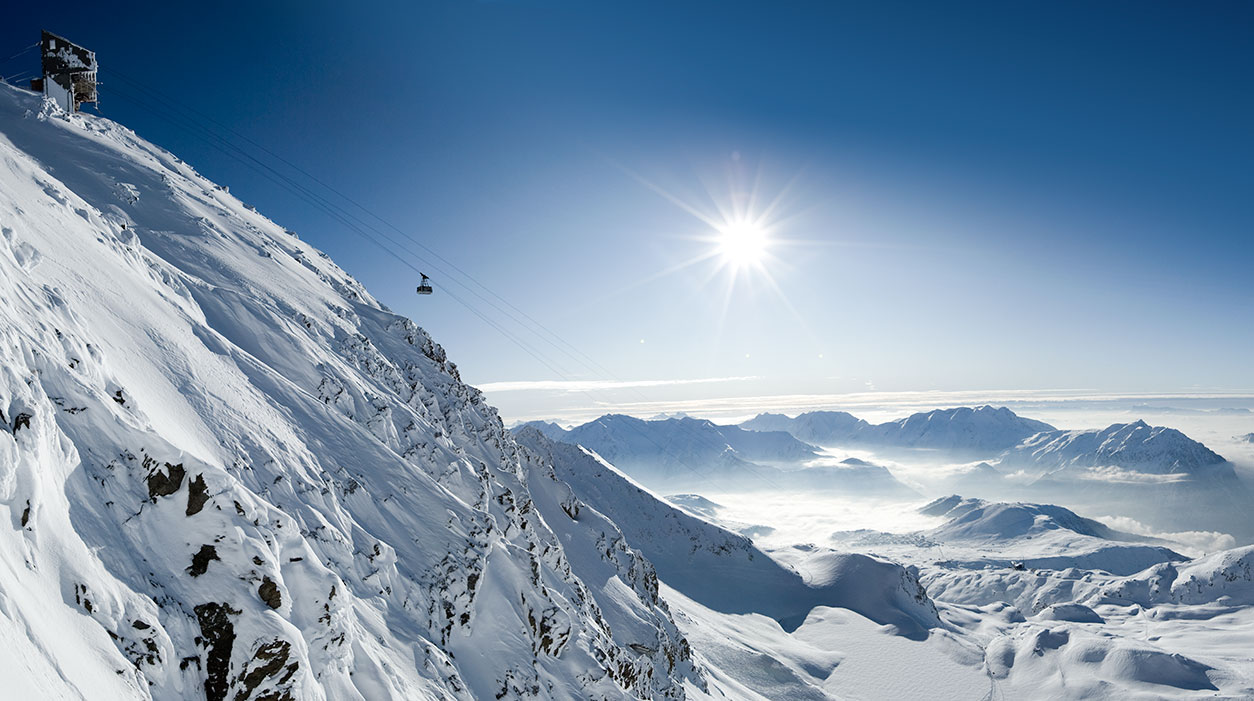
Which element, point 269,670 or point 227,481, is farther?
A: point 227,481

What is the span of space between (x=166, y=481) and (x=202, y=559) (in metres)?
2.31

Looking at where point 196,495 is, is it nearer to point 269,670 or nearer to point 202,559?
point 202,559

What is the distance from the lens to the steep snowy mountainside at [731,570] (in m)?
109

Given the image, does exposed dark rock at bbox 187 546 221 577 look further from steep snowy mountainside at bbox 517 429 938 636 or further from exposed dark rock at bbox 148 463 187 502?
steep snowy mountainside at bbox 517 429 938 636

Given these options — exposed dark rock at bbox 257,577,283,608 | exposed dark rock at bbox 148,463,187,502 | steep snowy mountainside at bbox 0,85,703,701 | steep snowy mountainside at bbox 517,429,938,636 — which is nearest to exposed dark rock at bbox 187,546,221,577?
steep snowy mountainside at bbox 0,85,703,701

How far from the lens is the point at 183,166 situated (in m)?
50.3

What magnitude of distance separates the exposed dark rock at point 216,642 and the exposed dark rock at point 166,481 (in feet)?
10.4

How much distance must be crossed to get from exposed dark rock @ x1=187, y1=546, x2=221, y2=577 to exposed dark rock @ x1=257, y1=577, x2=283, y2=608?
4.44ft

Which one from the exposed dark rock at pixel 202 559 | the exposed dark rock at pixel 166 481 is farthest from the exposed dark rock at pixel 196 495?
the exposed dark rock at pixel 202 559

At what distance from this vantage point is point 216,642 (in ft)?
45.6

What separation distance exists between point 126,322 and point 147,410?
20.0 ft

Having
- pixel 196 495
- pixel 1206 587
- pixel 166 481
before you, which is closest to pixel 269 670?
pixel 196 495

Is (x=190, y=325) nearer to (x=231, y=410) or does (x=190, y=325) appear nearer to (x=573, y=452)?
(x=231, y=410)

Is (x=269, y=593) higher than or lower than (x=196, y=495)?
lower
